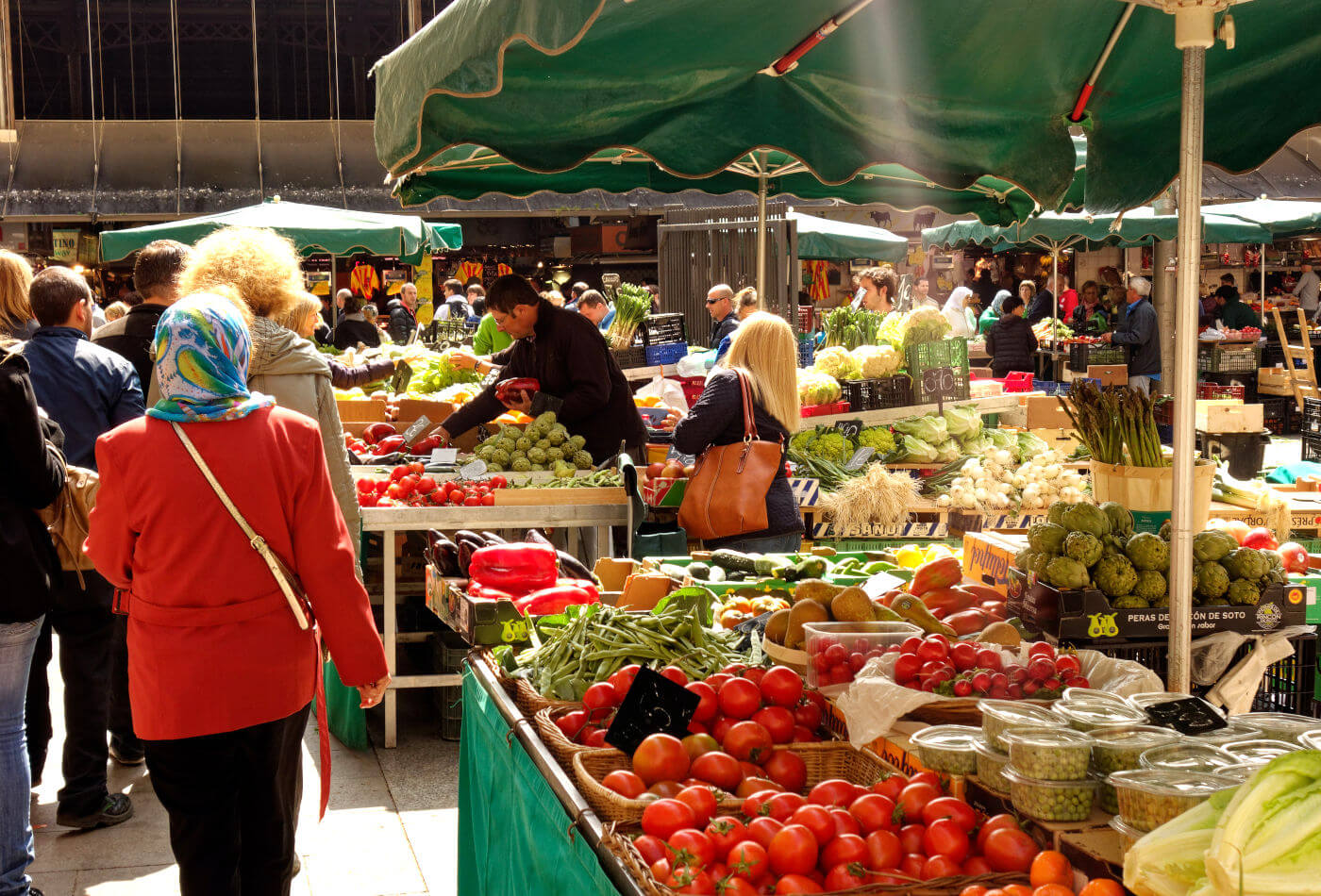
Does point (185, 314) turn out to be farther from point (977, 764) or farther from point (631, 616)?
point (977, 764)

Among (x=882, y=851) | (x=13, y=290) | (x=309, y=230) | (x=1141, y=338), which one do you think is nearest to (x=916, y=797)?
(x=882, y=851)

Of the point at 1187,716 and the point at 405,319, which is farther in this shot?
the point at 405,319

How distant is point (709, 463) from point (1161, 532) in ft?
7.60

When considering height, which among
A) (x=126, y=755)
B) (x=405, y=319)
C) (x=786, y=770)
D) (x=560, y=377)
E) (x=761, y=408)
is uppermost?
(x=405, y=319)

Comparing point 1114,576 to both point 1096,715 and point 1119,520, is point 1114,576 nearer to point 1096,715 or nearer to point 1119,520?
point 1119,520

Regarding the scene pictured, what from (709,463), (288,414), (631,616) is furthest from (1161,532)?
(288,414)

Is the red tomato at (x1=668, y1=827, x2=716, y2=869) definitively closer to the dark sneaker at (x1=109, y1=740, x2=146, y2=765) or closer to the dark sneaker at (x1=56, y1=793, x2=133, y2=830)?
the dark sneaker at (x1=56, y1=793, x2=133, y2=830)

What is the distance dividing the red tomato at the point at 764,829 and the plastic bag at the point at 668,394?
717 cm

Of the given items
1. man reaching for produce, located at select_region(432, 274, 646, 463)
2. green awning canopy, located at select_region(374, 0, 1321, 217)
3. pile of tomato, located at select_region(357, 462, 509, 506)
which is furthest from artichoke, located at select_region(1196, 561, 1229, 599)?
man reaching for produce, located at select_region(432, 274, 646, 463)

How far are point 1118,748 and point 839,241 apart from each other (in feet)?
47.9

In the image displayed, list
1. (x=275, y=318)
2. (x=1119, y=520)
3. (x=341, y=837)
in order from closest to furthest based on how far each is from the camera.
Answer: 1. (x=1119, y=520)
2. (x=275, y=318)
3. (x=341, y=837)

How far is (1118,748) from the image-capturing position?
2.44 metres

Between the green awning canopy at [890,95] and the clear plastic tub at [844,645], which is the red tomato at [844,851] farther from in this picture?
the green awning canopy at [890,95]

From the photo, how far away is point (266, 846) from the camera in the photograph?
11.1ft
